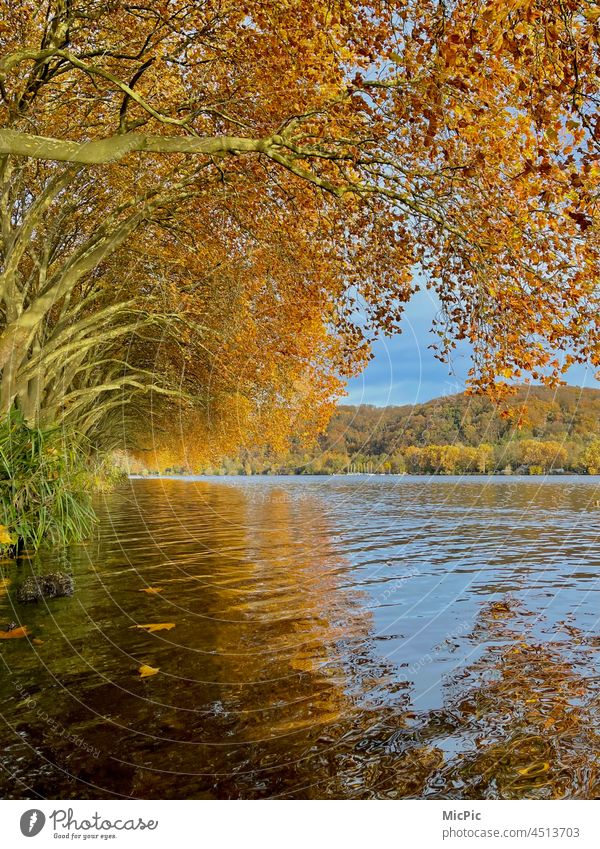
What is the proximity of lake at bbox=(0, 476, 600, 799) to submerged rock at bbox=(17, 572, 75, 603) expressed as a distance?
252mm

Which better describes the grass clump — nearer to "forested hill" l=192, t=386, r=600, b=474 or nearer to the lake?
the lake

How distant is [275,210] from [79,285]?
39.9ft

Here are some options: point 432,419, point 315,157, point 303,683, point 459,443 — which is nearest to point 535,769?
point 303,683

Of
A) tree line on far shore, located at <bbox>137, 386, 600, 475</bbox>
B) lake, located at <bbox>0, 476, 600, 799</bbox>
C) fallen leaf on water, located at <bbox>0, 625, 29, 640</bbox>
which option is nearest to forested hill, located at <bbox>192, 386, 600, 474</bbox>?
tree line on far shore, located at <bbox>137, 386, 600, 475</bbox>

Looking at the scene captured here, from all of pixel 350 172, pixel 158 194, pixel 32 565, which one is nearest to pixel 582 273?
pixel 350 172

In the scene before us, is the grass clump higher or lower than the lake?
higher

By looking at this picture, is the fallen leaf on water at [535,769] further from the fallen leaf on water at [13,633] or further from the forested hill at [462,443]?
the forested hill at [462,443]

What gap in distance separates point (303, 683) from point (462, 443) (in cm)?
6980

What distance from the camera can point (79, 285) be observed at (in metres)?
23.8

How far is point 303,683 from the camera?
19.1ft

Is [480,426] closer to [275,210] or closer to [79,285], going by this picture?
[79,285]

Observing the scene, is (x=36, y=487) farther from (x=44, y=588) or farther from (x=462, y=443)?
(x=462, y=443)

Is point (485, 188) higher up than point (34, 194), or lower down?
lower down

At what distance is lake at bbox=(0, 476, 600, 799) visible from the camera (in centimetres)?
410
